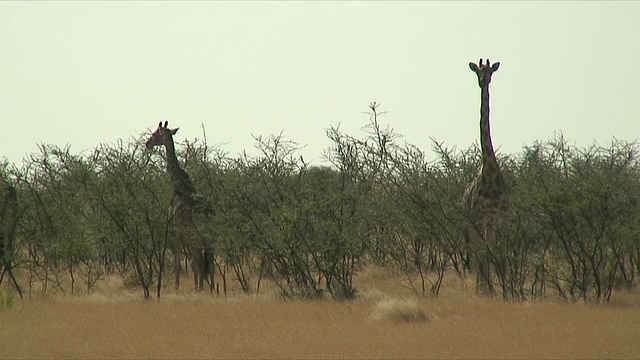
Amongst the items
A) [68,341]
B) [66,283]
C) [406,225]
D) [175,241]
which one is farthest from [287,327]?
[66,283]

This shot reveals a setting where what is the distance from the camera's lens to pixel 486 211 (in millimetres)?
14133

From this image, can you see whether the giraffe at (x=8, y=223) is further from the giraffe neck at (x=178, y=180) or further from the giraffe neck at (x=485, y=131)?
the giraffe neck at (x=485, y=131)

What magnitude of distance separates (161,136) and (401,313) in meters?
8.02

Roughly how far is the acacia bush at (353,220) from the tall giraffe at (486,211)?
0.56 ft

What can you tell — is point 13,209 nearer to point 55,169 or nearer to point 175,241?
point 175,241

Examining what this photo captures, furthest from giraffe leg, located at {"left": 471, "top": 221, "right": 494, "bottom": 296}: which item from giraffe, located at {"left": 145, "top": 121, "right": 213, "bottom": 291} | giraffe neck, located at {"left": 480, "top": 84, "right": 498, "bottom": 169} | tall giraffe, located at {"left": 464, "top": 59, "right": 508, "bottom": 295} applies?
giraffe, located at {"left": 145, "top": 121, "right": 213, "bottom": 291}

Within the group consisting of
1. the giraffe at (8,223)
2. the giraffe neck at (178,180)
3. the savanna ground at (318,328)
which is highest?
the giraffe neck at (178,180)

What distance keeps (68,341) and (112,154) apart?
914cm

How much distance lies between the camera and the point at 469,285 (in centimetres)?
1592

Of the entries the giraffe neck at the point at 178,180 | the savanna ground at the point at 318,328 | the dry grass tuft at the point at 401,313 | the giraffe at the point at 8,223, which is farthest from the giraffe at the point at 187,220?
the dry grass tuft at the point at 401,313

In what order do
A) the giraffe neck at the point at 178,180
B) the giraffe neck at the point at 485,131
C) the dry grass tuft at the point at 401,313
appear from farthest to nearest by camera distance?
the giraffe neck at the point at 178,180
the giraffe neck at the point at 485,131
the dry grass tuft at the point at 401,313

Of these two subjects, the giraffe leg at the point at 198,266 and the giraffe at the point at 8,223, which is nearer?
the giraffe at the point at 8,223

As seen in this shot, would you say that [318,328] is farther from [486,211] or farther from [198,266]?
[198,266]

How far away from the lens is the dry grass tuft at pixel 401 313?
36.6 feet
